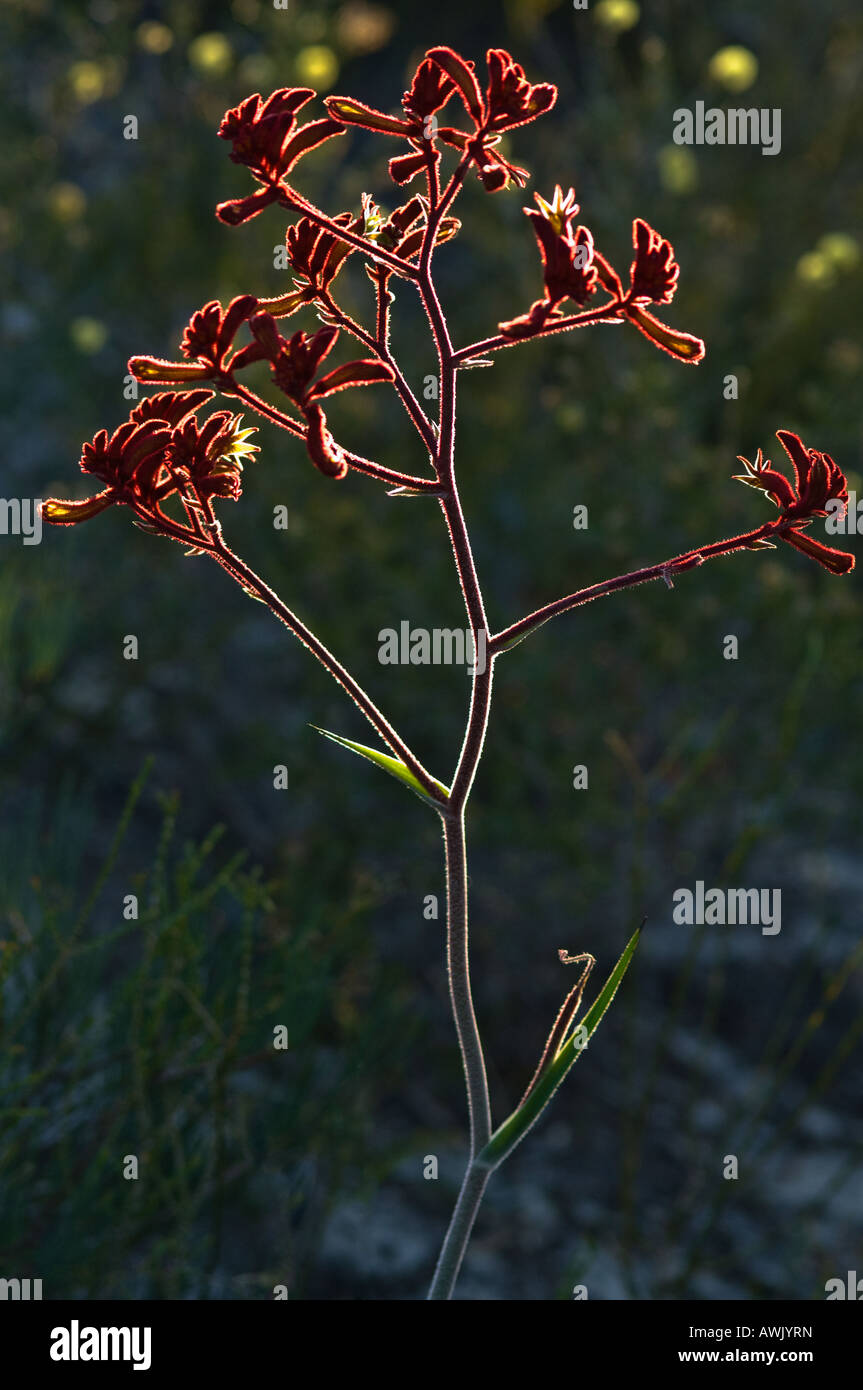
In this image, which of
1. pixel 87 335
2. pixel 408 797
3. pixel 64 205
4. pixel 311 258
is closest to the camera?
pixel 311 258

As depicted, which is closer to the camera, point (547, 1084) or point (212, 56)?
point (547, 1084)

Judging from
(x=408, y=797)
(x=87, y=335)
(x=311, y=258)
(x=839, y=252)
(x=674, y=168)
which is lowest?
(x=408, y=797)

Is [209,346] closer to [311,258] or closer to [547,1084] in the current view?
[311,258]

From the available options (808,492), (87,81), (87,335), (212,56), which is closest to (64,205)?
(87,81)

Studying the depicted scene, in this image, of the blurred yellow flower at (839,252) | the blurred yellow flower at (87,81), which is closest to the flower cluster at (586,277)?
the blurred yellow flower at (839,252)

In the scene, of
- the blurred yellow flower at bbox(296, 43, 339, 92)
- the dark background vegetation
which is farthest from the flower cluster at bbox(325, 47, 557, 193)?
the blurred yellow flower at bbox(296, 43, 339, 92)

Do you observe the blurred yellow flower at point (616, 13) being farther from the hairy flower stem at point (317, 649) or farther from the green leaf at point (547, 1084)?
the green leaf at point (547, 1084)

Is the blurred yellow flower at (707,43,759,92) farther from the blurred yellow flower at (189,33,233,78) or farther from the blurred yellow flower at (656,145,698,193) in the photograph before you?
the blurred yellow flower at (189,33,233,78)
